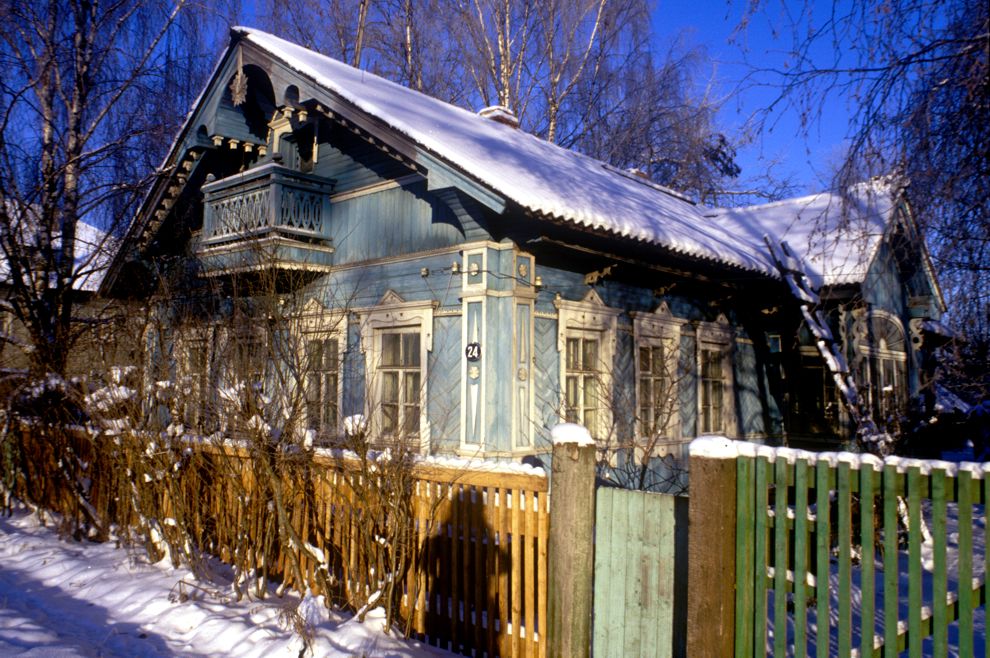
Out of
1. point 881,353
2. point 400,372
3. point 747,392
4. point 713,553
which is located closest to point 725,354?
point 747,392

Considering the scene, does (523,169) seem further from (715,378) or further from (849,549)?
(849,549)

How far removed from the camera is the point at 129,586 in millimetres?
6102

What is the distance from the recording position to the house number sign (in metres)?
8.16

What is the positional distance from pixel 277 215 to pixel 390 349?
2266mm

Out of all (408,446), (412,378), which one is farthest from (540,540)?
(412,378)

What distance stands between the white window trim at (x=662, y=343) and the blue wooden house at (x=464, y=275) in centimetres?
3

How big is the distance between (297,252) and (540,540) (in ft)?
21.7

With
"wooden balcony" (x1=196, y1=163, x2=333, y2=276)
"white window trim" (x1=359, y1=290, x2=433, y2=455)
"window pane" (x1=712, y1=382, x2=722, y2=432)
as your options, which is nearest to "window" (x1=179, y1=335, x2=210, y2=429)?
"white window trim" (x1=359, y1=290, x2=433, y2=455)

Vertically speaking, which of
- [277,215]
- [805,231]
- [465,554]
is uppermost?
[805,231]

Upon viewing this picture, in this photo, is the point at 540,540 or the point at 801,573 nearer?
the point at 801,573

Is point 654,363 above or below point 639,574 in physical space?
above

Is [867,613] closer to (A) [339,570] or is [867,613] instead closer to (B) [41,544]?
(A) [339,570]

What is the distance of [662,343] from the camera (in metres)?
10.6

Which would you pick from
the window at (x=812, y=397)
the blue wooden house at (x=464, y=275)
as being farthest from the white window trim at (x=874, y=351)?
the window at (x=812, y=397)
